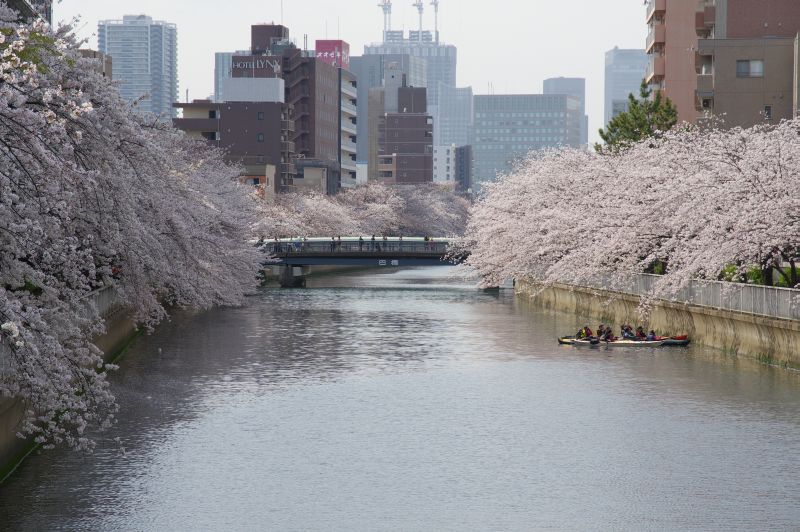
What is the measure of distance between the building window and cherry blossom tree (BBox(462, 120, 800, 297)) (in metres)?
10.9

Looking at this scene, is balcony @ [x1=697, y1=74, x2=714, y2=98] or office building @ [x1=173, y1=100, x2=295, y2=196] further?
office building @ [x1=173, y1=100, x2=295, y2=196]

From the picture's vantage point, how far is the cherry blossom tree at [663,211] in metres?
43.1

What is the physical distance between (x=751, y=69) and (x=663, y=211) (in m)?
31.5

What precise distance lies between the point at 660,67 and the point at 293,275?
1404 inches

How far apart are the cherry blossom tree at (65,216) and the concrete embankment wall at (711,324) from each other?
19825 mm

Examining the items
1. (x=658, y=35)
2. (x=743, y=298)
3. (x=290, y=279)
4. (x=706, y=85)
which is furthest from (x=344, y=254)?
(x=743, y=298)

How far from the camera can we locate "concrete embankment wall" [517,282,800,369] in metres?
42.3

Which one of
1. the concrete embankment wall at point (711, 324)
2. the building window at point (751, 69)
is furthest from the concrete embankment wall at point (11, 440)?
the building window at point (751, 69)

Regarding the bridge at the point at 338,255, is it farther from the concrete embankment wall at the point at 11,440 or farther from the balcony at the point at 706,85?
the concrete embankment wall at the point at 11,440

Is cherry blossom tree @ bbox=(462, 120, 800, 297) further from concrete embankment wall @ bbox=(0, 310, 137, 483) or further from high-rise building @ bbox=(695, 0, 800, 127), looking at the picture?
concrete embankment wall @ bbox=(0, 310, 137, 483)

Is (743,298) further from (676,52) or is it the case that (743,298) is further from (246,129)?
(246,129)

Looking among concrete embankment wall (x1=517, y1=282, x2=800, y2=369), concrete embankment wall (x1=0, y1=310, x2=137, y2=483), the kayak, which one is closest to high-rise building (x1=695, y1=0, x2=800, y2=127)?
concrete embankment wall (x1=517, y1=282, x2=800, y2=369)

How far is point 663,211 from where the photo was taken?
169ft

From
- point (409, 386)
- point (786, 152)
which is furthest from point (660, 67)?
point (409, 386)
